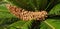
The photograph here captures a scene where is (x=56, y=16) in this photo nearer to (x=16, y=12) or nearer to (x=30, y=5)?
(x=30, y=5)

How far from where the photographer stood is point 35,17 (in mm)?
4746

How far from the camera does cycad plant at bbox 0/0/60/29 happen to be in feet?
15.4

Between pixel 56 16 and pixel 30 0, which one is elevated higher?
pixel 30 0

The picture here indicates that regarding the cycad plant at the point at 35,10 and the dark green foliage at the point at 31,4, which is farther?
the dark green foliage at the point at 31,4

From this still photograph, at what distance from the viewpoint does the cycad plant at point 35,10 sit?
4.68 m

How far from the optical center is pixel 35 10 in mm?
4980

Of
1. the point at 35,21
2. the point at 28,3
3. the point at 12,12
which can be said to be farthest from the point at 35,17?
the point at 12,12

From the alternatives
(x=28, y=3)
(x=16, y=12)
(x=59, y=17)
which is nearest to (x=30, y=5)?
(x=28, y=3)

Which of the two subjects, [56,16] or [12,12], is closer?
[56,16]

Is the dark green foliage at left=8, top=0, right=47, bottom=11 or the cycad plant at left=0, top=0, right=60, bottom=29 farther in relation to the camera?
the dark green foliage at left=8, top=0, right=47, bottom=11

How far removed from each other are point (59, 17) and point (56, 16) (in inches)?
3.1

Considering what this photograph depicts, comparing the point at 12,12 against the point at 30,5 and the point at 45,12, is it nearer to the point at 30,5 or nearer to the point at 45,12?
the point at 30,5

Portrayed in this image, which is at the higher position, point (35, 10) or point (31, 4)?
point (31, 4)

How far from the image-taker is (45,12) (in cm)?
487
